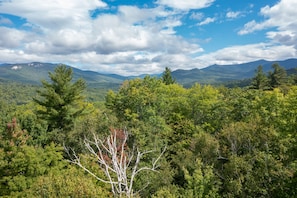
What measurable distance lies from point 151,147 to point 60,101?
1415 cm

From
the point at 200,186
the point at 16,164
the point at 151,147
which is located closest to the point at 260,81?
the point at 151,147

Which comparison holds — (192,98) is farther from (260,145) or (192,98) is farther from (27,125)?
(27,125)

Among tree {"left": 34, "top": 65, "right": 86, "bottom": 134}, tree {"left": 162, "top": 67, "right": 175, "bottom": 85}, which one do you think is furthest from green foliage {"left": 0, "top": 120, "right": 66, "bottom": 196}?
tree {"left": 162, "top": 67, "right": 175, "bottom": 85}

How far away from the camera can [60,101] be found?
3322 centimetres

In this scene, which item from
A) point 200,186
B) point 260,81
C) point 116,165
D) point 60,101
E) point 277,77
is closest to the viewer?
point 116,165

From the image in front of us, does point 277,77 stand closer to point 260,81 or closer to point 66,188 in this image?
point 260,81

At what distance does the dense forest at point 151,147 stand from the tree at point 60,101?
0.13 m

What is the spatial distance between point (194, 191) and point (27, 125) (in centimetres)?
1941

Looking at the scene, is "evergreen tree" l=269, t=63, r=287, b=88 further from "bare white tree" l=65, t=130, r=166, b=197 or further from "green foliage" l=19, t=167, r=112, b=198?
"green foliage" l=19, t=167, r=112, b=198

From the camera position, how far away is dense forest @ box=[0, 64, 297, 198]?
17.1 metres

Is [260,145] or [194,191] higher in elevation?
[260,145]

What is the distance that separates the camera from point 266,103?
3158 centimetres

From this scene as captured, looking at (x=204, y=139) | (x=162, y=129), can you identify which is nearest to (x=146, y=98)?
(x=162, y=129)

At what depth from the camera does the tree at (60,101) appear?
109ft
